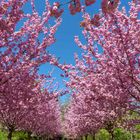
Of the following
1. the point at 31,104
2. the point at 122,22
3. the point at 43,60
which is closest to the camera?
the point at 122,22

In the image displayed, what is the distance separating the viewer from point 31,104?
49.2ft

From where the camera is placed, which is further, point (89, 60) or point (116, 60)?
point (89, 60)

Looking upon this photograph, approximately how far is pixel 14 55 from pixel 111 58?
2.91 metres

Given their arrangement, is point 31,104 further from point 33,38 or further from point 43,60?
point 33,38

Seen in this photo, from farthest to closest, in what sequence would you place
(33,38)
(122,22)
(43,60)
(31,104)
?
(31,104)
(43,60)
(33,38)
(122,22)

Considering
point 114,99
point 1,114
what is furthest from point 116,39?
point 1,114

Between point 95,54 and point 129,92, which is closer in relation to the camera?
point 129,92

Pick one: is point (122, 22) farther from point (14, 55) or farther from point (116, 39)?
point (14, 55)

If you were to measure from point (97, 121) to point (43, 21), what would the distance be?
7.85m

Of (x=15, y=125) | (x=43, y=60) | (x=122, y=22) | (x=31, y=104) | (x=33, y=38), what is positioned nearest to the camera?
(x=122, y=22)

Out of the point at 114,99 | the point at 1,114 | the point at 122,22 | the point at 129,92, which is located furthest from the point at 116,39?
the point at 1,114

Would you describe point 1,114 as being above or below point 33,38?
below

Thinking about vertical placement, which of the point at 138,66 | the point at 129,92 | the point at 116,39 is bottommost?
the point at 129,92

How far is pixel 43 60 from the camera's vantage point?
11.4 meters
